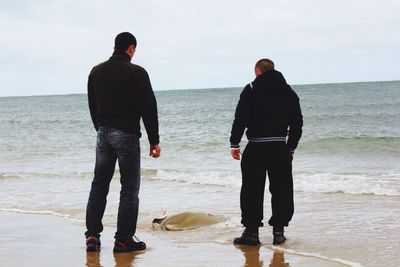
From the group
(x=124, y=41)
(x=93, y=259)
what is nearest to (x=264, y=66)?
(x=124, y=41)

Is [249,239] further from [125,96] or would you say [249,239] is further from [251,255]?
[125,96]

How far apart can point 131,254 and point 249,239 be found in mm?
1038

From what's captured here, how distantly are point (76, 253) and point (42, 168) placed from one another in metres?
10.1

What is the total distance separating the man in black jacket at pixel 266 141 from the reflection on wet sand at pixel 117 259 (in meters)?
1.01

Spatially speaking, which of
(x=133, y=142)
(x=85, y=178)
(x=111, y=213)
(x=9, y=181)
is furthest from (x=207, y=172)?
(x=133, y=142)

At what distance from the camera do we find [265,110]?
16.9ft

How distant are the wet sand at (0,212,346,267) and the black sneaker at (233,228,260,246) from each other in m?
0.08

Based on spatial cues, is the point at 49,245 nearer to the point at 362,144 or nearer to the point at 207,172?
the point at 207,172

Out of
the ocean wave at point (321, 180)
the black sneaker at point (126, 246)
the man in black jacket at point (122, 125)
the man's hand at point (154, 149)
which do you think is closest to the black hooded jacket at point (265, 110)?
the man's hand at point (154, 149)

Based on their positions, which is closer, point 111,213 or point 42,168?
point 111,213

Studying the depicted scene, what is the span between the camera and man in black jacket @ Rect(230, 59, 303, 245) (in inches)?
202

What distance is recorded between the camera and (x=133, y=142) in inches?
188

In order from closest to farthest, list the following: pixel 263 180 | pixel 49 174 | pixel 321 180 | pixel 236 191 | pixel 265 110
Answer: pixel 265 110 < pixel 263 180 < pixel 236 191 < pixel 321 180 < pixel 49 174

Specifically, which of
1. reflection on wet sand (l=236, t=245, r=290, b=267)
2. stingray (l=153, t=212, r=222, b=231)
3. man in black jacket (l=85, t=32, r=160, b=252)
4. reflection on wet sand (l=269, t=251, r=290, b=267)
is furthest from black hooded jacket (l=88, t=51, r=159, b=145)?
stingray (l=153, t=212, r=222, b=231)
